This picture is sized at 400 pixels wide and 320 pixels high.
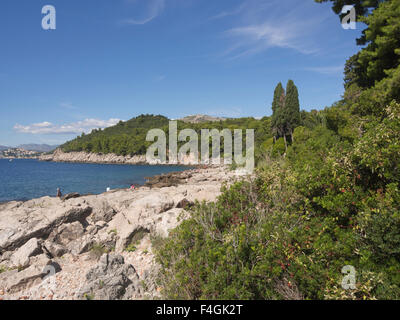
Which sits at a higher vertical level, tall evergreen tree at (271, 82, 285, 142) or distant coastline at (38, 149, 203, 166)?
tall evergreen tree at (271, 82, 285, 142)

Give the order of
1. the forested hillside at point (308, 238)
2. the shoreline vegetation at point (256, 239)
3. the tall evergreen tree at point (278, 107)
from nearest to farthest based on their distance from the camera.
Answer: the forested hillside at point (308, 238) < the shoreline vegetation at point (256, 239) < the tall evergreen tree at point (278, 107)

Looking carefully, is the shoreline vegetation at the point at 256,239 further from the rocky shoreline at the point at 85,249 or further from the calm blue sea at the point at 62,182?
the calm blue sea at the point at 62,182

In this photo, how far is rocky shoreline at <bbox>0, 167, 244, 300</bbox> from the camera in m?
5.33

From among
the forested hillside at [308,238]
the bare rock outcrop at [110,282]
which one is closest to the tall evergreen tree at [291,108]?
the forested hillside at [308,238]

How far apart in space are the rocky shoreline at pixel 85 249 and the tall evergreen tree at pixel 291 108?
31.0 metres

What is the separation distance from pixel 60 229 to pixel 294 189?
8242 millimetres

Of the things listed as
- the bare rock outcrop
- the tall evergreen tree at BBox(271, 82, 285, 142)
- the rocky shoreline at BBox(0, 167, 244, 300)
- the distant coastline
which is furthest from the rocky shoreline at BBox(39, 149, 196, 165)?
the bare rock outcrop

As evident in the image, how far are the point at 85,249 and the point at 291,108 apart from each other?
3712cm

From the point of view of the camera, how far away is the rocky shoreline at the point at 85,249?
17.5 feet

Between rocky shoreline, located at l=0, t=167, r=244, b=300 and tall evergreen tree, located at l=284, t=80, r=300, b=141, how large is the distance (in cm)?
3096

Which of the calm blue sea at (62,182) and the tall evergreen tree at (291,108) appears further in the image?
the tall evergreen tree at (291,108)

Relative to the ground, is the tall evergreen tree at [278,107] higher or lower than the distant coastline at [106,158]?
higher

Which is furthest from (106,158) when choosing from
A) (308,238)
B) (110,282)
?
(308,238)

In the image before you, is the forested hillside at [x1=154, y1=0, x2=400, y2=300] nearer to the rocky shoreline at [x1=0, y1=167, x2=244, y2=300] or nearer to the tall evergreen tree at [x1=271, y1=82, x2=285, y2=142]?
the rocky shoreline at [x1=0, y1=167, x2=244, y2=300]
